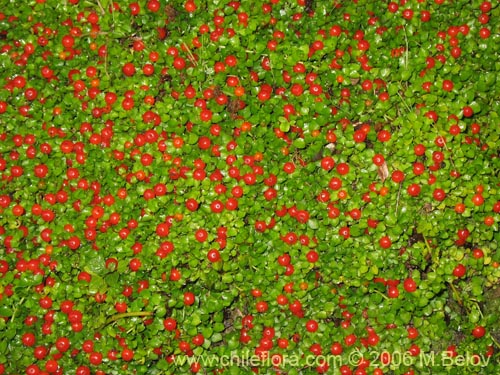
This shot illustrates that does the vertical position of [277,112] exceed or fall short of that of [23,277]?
it exceeds it

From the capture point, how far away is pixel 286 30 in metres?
2.88

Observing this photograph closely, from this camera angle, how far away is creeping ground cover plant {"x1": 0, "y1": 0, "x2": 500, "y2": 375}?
8.78 feet

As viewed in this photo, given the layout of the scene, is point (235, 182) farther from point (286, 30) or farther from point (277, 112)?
point (286, 30)

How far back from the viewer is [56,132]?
2.78 m

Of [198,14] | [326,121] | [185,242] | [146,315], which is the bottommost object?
[146,315]

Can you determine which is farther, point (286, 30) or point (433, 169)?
point (286, 30)

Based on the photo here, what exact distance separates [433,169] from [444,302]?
0.84m

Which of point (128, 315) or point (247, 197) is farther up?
point (247, 197)

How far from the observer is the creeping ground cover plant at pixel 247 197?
2676 millimetres

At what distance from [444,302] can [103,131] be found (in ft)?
7.85

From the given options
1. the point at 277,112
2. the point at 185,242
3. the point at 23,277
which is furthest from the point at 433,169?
the point at 23,277

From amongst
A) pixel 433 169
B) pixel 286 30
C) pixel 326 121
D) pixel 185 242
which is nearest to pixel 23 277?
pixel 185 242

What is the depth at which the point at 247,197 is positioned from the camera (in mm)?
2732

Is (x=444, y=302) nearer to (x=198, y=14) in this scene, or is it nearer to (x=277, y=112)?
(x=277, y=112)
